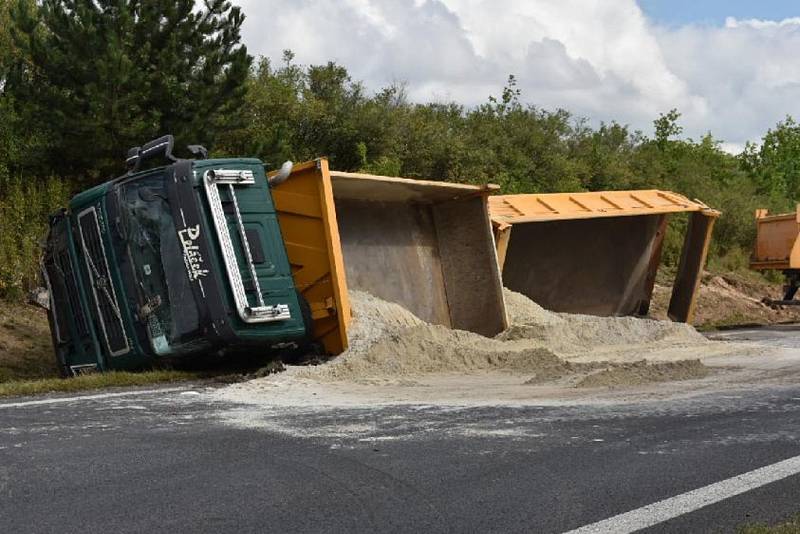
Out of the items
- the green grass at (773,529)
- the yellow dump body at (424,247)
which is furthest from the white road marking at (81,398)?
the green grass at (773,529)

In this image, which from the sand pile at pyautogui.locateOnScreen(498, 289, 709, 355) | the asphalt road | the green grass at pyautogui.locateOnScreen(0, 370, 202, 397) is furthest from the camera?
the sand pile at pyautogui.locateOnScreen(498, 289, 709, 355)

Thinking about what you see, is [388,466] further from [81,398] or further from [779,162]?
[779,162]

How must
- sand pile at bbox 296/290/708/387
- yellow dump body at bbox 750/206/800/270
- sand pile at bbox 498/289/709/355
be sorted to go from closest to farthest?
sand pile at bbox 296/290/708/387 → sand pile at bbox 498/289/709/355 → yellow dump body at bbox 750/206/800/270

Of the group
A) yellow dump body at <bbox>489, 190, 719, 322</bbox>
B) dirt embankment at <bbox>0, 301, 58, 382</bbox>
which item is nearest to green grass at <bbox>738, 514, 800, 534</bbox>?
yellow dump body at <bbox>489, 190, 719, 322</bbox>

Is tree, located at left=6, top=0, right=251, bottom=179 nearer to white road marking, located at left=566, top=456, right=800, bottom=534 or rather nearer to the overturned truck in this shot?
the overturned truck

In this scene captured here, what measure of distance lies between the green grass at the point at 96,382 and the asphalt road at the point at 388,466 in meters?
1.34

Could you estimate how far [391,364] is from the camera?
30.8ft

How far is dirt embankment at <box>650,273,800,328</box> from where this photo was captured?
1783 cm

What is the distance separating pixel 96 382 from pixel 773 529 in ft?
20.3

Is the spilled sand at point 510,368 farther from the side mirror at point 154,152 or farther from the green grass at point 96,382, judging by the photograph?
the side mirror at point 154,152

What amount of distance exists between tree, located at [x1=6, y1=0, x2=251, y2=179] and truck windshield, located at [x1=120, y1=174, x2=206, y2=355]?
539cm

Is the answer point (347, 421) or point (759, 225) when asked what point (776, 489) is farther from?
point (759, 225)

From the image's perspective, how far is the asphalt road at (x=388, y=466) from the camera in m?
4.32

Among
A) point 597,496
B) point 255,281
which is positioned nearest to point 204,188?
point 255,281
